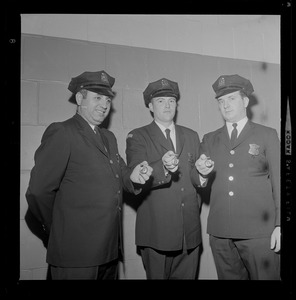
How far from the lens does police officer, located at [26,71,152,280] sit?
1.51m

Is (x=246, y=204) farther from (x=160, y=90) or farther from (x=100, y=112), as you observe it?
(x=100, y=112)

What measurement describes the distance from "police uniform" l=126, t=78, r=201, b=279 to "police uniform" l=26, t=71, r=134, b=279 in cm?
11

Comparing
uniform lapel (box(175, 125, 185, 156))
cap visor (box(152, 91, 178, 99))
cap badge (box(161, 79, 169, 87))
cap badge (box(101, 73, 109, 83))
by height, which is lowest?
uniform lapel (box(175, 125, 185, 156))

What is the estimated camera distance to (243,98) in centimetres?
165

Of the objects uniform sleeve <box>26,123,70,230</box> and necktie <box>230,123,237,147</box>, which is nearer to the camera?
uniform sleeve <box>26,123,70,230</box>

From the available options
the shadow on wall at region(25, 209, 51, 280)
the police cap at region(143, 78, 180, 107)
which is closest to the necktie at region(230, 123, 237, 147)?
the police cap at region(143, 78, 180, 107)

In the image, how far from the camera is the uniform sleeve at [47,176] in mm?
1502

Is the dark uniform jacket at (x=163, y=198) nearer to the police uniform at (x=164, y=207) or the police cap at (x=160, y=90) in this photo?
the police uniform at (x=164, y=207)

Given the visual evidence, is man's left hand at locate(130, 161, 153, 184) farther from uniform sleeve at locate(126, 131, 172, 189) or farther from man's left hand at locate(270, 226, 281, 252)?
man's left hand at locate(270, 226, 281, 252)

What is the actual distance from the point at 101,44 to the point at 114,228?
796 millimetres

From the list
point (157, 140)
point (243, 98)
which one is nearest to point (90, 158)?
point (157, 140)

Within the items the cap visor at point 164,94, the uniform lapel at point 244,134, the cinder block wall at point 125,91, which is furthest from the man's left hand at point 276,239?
the cap visor at point 164,94

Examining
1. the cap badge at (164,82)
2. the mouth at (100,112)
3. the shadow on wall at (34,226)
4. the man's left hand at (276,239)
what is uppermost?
the cap badge at (164,82)

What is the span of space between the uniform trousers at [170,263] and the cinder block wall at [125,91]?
0.16 feet
